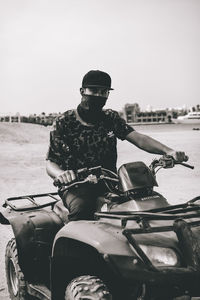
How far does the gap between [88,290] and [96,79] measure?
1895mm

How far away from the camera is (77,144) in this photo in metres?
4.46

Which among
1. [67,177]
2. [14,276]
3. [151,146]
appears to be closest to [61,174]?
[67,177]

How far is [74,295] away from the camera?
10.7 ft

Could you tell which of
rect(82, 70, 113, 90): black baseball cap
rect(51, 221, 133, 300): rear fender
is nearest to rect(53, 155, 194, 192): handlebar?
rect(51, 221, 133, 300): rear fender

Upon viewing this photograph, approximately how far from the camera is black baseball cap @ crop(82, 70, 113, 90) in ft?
14.2

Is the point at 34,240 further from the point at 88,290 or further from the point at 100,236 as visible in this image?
the point at 100,236

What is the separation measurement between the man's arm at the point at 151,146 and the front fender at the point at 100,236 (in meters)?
1.12

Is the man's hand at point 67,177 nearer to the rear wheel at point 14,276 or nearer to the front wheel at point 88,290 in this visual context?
the front wheel at point 88,290

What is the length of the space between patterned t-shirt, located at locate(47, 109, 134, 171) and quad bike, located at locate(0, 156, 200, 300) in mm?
426

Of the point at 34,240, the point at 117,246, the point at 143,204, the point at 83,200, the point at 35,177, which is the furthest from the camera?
the point at 35,177

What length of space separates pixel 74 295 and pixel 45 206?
5.46 ft

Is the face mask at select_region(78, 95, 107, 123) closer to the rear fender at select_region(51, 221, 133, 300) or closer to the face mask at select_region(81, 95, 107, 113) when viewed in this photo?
the face mask at select_region(81, 95, 107, 113)

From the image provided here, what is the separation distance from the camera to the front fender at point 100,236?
2982 millimetres

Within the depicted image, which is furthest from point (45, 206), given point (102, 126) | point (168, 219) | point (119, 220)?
point (168, 219)
